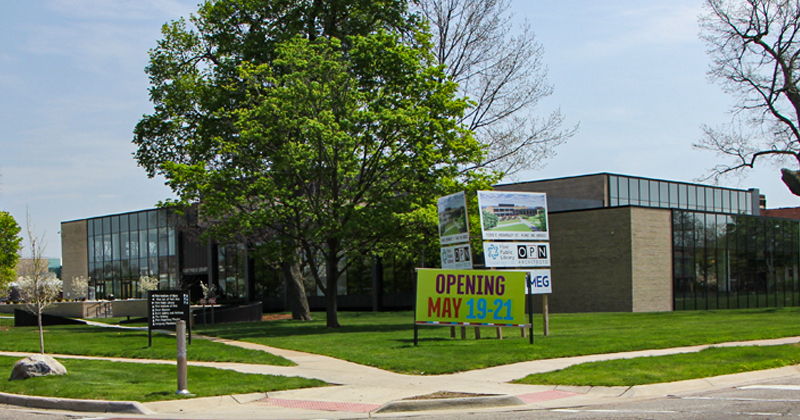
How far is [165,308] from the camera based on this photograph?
18203 millimetres

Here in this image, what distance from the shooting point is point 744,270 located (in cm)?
4297

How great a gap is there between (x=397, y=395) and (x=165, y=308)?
920 cm

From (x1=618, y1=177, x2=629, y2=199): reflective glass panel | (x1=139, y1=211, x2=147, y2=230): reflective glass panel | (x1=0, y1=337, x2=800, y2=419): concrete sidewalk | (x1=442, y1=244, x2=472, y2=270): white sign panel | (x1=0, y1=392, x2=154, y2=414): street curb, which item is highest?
(x1=618, y1=177, x2=629, y2=199): reflective glass panel

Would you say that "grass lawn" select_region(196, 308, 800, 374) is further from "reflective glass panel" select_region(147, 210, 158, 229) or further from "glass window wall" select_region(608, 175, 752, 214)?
"reflective glass panel" select_region(147, 210, 158, 229)

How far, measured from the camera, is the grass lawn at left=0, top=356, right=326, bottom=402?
11258mm

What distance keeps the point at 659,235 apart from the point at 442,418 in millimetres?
32407

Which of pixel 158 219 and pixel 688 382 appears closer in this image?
pixel 688 382

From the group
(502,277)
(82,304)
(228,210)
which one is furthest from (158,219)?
(502,277)

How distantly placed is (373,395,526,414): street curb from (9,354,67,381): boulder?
6688mm

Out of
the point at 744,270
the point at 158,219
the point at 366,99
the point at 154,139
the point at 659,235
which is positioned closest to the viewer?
the point at 366,99

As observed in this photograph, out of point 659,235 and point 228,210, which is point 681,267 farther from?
point 228,210

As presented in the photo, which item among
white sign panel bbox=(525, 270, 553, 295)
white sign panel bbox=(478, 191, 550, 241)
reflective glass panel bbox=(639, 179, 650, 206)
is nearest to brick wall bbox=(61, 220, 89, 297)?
reflective glass panel bbox=(639, 179, 650, 206)

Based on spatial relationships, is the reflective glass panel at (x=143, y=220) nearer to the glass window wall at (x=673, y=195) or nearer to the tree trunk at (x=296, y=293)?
the tree trunk at (x=296, y=293)

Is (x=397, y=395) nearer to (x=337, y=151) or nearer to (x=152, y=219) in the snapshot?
(x=337, y=151)
